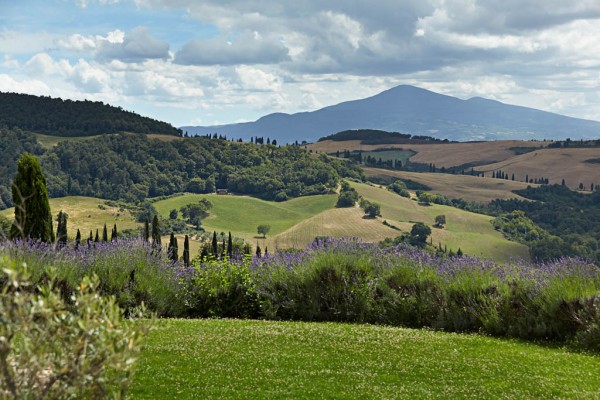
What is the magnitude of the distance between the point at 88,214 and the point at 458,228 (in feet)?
332

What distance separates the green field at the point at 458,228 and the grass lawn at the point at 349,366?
124 m

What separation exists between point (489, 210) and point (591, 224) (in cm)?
3253

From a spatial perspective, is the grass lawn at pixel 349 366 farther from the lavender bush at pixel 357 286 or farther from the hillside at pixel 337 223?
the hillside at pixel 337 223

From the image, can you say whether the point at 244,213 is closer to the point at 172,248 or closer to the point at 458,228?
the point at 458,228

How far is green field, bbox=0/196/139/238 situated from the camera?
150 m

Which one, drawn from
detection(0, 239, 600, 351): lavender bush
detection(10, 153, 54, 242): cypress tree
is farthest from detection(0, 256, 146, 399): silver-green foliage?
detection(10, 153, 54, 242): cypress tree

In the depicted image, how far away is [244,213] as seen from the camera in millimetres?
189125

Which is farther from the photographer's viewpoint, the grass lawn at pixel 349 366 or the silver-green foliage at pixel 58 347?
the grass lawn at pixel 349 366

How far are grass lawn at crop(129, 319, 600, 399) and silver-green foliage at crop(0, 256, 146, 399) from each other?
14.6 ft

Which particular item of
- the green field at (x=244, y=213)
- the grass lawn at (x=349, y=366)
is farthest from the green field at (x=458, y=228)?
the grass lawn at (x=349, y=366)

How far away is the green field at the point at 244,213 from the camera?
175 meters

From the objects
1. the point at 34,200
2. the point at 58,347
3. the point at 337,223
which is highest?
the point at 58,347

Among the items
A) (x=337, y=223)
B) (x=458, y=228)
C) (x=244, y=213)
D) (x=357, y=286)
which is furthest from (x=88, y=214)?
(x=357, y=286)

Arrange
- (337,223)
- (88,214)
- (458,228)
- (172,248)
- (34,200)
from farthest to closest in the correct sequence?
(458,228)
(337,223)
(88,214)
(34,200)
(172,248)
